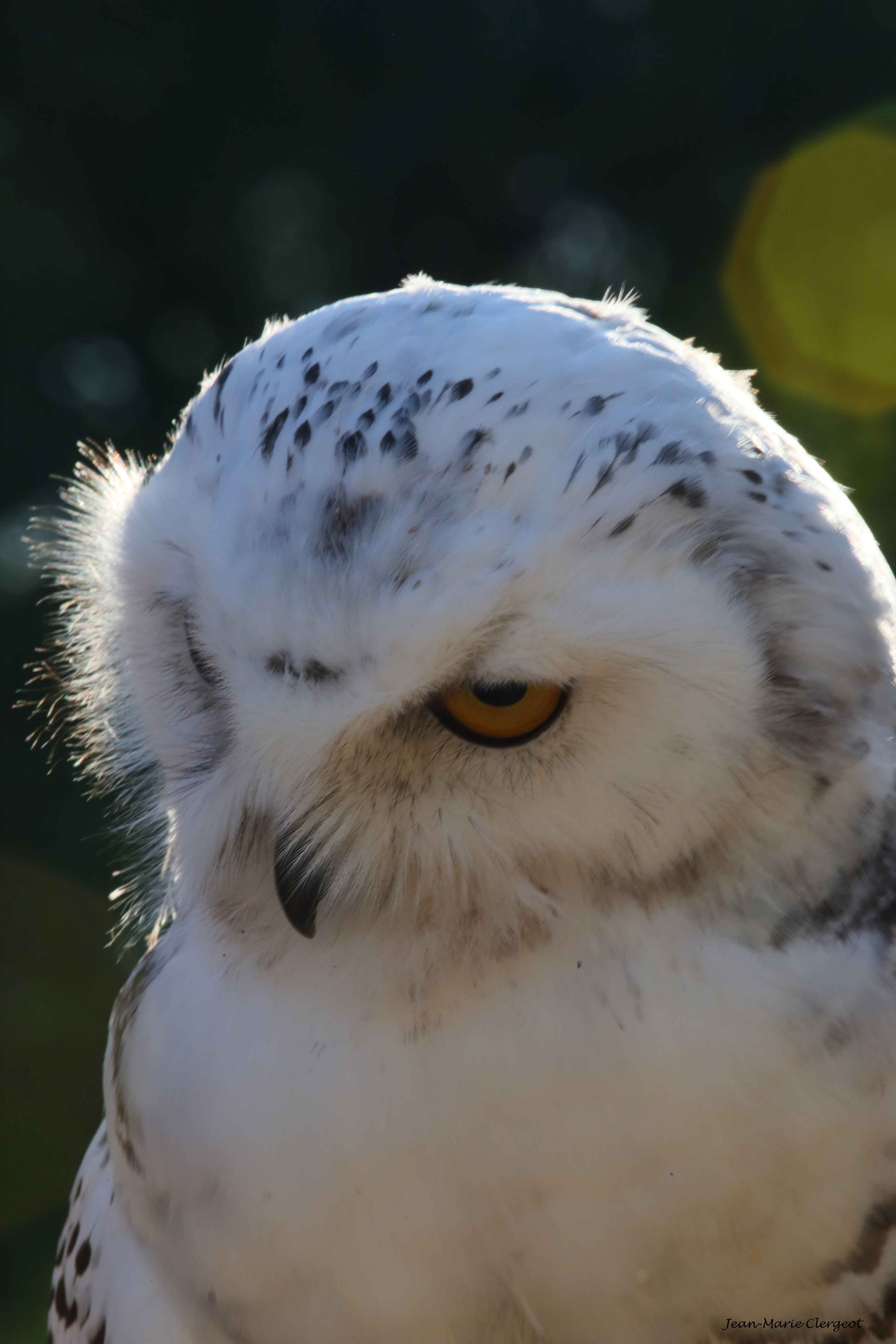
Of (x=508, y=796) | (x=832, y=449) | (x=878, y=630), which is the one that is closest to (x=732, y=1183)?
(x=508, y=796)

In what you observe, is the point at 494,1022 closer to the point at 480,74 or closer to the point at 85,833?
the point at 85,833

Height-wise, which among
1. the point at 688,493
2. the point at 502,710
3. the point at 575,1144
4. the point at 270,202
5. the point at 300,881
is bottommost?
the point at 575,1144

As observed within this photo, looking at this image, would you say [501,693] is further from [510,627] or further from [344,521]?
[344,521]

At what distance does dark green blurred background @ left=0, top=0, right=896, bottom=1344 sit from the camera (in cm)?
343

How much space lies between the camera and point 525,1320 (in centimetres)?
86

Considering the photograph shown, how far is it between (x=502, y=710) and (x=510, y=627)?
0.06 m

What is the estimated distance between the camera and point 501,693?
771 millimetres

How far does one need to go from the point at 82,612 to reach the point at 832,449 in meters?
2.77

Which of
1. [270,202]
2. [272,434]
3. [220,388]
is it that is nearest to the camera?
[272,434]

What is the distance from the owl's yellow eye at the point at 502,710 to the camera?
0.77 meters

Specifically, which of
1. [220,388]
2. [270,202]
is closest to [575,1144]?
[220,388]

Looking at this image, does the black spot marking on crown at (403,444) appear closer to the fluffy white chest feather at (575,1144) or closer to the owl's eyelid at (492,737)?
the owl's eyelid at (492,737)

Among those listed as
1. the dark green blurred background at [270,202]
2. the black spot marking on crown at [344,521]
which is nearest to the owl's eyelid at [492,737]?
the black spot marking on crown at [344,521]

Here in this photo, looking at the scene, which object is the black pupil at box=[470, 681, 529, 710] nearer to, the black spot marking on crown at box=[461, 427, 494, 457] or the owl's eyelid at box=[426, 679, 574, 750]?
the owl's eyelid at box=[426, 679, 574, 750]
